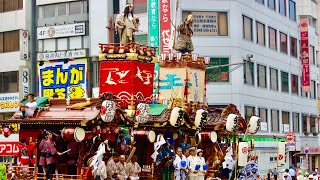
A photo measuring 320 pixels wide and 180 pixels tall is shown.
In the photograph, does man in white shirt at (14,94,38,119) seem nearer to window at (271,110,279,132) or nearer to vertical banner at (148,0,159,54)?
vertical banner at (148,0,159,54)

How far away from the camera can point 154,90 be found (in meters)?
31.0

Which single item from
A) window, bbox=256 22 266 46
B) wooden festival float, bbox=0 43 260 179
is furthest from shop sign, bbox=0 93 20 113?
wooden festival float, bbox=0 43 260 179

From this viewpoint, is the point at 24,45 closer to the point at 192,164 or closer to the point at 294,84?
the point at 294,84

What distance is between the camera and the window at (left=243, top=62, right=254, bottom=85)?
159 feet

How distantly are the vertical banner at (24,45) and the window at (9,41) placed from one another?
2.51 meters

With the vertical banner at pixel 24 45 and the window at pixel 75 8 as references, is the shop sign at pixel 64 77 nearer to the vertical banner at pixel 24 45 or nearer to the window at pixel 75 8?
the vertical banner at pixel 24 45

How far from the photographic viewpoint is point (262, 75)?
51844mm

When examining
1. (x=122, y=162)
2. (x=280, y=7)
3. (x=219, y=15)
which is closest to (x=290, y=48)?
(x=280, y=7)

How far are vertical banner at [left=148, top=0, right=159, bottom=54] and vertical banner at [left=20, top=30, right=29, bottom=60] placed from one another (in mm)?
11454

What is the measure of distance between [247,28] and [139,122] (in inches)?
1063

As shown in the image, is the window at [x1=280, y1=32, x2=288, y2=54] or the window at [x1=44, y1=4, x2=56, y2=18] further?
the window at [x1=280, y1=32, x2=288, y2=54]

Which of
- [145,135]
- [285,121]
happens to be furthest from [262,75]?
[145,135]

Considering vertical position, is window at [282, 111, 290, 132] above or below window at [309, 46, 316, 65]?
below

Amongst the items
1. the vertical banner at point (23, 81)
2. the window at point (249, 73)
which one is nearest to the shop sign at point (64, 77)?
the vertical banner at point (23, 81)
